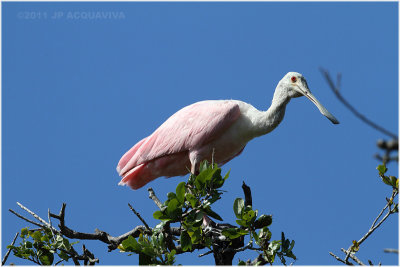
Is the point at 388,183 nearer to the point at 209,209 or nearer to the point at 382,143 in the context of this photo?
the point at 209,209

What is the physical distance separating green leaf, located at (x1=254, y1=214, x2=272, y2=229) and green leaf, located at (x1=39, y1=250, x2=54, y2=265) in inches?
79.9

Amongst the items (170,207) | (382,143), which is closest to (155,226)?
(170,207)

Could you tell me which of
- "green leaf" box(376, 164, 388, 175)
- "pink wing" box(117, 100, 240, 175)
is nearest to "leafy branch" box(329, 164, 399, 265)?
"green leaf" box(376, 164, 388, 175)

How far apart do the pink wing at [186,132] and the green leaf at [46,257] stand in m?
1.78

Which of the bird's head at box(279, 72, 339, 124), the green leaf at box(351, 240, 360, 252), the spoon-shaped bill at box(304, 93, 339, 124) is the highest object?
the bird's head at box(279, 72, 339, 124)

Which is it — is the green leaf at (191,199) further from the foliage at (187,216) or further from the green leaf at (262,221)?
the green leaf at (262,221)

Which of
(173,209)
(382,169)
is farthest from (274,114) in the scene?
(173,209)

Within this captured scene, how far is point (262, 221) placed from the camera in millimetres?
5086

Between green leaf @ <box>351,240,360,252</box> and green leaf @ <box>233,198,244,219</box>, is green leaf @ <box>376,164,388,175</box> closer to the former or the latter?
green leaf @ <box>351,240,360,252</box>

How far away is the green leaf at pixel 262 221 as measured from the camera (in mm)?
5082

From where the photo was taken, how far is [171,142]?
6.74 meters

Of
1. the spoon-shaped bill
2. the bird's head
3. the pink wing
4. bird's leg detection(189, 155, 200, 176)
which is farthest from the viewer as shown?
the bird's head

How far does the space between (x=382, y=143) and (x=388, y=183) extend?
4245 millimetres

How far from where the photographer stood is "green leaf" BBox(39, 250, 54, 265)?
5.36 metres
